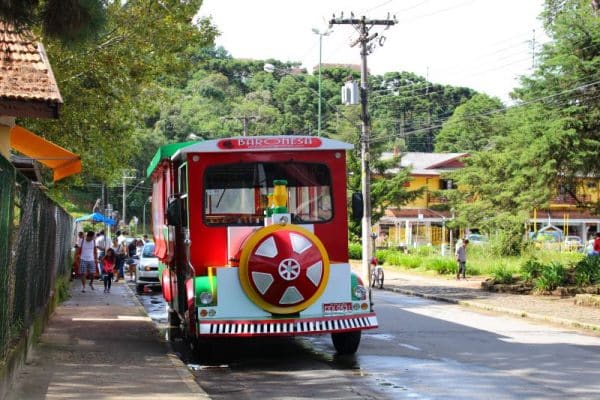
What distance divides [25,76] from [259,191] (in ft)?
14.2

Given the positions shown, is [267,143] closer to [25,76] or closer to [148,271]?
[25,76]

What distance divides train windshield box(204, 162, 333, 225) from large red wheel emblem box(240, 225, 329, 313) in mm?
940

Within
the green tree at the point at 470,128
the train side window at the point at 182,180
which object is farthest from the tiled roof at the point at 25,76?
the green tree at the point at 470,128

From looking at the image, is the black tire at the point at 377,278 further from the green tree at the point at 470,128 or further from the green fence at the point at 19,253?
the green tree at the point at 470,128

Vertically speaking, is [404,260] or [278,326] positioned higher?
[404,260]

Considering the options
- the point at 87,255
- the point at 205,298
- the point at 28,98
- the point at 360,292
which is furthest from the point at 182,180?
the point at 87,255

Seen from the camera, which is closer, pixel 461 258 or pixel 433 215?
pixel 461 258

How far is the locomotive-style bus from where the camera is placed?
12.0m

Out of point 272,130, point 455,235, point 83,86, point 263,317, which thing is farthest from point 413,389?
point 272,130

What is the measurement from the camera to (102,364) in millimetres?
11336

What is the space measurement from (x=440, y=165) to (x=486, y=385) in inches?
2667

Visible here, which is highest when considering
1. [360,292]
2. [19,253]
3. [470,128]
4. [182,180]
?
[470,128]

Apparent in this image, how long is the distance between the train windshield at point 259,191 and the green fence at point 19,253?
2521mm

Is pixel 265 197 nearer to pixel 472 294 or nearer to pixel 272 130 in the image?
pixel 472 294
